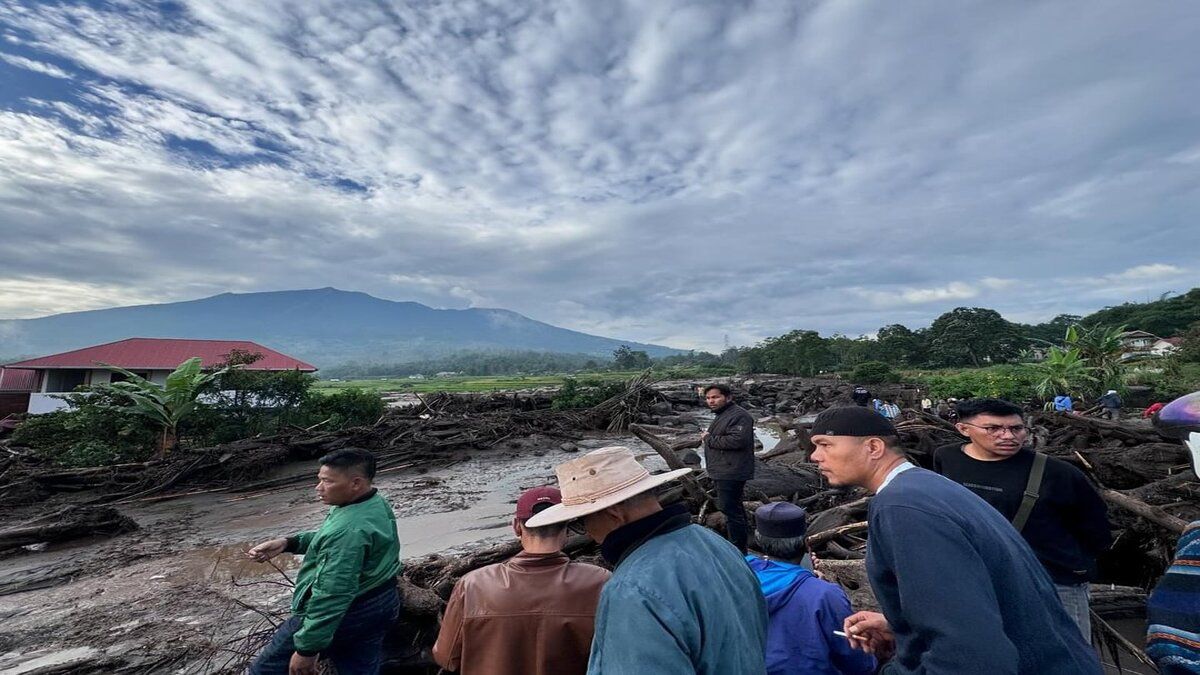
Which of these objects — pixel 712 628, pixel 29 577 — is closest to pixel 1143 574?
pixel 712 628

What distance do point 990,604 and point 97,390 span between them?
17.0 meters

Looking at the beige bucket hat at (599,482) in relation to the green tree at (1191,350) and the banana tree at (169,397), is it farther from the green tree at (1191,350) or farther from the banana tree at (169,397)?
the green tree at (1191,350)

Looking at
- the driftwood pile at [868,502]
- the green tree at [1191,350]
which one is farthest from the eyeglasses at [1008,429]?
the green tree at [1191,350]

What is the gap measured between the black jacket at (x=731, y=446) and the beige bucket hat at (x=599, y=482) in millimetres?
3726

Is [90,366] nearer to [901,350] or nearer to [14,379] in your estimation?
[14,379]

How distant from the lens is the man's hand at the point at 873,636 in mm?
1709

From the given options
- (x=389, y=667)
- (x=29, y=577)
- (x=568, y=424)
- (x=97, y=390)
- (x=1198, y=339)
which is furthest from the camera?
(x=1198, y=339)

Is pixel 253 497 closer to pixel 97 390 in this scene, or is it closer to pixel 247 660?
pixel 97 390

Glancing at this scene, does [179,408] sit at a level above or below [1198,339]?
below

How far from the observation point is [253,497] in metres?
11.0

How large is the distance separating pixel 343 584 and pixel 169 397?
13360mm

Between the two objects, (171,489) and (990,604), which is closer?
(990,604)

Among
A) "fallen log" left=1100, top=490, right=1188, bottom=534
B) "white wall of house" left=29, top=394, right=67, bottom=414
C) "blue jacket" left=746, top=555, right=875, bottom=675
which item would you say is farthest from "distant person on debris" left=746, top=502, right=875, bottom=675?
"white wall of house" left=29, top=394, right=67, bottom=414

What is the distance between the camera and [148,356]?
25438 millimetres
